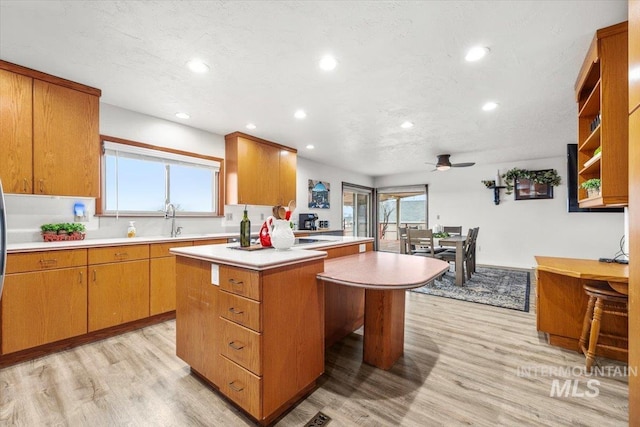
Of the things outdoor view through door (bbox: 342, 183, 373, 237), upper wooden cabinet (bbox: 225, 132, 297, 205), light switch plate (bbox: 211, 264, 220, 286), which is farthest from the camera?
outdoor view through door (bbox: 342, 183, 373, 237)

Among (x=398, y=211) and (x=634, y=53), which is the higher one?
(x=634, y=53)

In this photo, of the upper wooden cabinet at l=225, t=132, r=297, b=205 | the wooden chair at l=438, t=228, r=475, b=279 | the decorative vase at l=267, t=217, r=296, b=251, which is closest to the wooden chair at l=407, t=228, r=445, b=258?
the wooden chair at l=438, t=228, r=475, b=279

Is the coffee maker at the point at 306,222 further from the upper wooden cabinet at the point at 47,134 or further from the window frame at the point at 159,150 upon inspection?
the upper wooden cabinet at the point at 47,134

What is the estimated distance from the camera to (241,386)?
1540mm

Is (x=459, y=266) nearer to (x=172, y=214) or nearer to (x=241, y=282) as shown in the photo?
(x=241, y=282)

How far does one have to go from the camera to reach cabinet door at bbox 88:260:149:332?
2529mm

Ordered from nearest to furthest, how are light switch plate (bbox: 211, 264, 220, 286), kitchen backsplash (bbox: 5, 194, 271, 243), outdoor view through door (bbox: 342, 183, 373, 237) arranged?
light switch plate (bbox: 211, 264, 220, 286) → kitchen backsplash (bbox: 5, 194, 271, 243) → outdoor view through door (bbox: 342, 183, 373, 237)

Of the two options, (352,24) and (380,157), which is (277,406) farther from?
(380,157)

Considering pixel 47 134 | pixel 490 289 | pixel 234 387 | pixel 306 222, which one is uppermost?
pixel 47 134

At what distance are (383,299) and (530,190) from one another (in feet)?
19.1

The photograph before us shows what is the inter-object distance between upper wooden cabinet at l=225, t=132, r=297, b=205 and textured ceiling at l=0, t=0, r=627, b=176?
1.67ft

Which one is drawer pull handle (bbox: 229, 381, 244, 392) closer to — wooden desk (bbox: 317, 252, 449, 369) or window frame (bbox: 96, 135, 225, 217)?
wooden desk (bbox: 317, 252, 449, 369)

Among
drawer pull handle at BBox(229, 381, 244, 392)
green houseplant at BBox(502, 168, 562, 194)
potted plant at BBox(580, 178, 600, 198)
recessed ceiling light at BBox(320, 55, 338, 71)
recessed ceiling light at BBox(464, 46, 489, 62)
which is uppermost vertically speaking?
recessed ceiling light at BBox(320, 55, 338, 71)

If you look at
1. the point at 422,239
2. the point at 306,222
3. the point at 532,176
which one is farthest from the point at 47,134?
the point at 532,176
